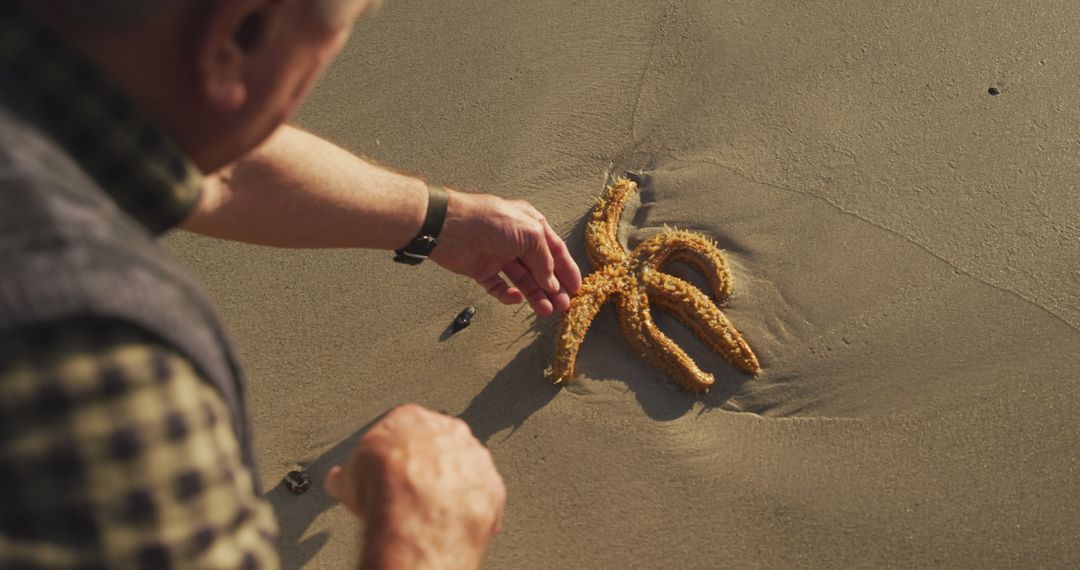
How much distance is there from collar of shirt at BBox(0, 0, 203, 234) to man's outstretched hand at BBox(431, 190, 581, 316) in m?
1.77

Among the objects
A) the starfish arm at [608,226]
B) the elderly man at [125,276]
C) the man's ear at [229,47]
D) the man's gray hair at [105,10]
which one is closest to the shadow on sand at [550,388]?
the starfish arm at [608,226]

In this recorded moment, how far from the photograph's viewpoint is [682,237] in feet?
12.5

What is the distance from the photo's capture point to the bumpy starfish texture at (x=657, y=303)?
3545mm

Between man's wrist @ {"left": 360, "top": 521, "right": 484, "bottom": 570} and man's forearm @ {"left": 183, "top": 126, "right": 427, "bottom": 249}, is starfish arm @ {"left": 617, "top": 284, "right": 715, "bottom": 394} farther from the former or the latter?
man's wrist @ {"left": 360, "top": 521, "right": 484, "bottom": 570}

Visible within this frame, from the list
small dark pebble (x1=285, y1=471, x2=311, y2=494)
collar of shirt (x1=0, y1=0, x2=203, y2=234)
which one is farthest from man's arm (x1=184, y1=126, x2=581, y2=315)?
collar of shirt (x1=0, y1=0, x2=203, y2=234)

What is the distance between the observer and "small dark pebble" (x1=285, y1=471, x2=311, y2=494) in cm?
337

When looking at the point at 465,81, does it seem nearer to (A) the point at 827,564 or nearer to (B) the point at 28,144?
(A) the point at 827,564

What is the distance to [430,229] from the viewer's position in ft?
10.1

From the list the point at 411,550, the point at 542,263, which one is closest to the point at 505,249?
the point at 542,263

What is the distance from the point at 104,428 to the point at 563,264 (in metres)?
2.42

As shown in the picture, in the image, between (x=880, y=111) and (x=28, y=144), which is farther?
(x=880, y=111)

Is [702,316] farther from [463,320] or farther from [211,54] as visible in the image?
[211,54]

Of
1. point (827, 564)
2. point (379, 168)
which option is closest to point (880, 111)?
point (827, 564)

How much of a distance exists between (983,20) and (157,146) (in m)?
4.19
